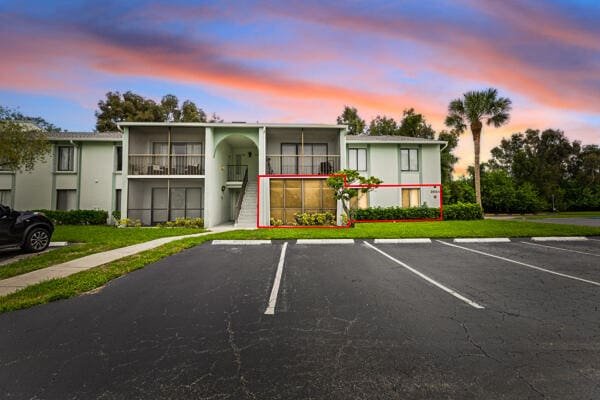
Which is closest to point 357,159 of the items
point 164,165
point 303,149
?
point 303,149

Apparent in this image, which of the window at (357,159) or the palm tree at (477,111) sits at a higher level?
the palm tree at (477,111)

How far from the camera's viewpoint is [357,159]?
18.9m

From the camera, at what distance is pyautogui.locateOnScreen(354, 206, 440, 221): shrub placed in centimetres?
1650

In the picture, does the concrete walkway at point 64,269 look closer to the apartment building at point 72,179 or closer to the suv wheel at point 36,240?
the suv wheel at point 36,240

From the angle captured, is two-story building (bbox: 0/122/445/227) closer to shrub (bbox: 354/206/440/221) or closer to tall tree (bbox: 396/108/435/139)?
shrub (bbox: 354/206/440/221)

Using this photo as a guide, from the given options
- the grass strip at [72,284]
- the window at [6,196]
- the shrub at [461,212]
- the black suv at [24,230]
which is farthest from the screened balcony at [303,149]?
the window at [6,196]

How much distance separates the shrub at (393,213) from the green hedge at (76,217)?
55.1ft

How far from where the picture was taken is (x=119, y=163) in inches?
674

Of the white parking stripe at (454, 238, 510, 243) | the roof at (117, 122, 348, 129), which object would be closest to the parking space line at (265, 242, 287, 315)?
the white parking stripe at (454, 238, 510, 243)

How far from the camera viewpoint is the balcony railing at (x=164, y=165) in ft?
50.9

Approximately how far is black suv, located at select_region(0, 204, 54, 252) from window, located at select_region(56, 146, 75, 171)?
12322mm

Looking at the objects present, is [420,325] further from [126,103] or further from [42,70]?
[126,103]

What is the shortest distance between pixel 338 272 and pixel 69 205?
2058 centimetres

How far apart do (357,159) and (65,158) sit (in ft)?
68.6
